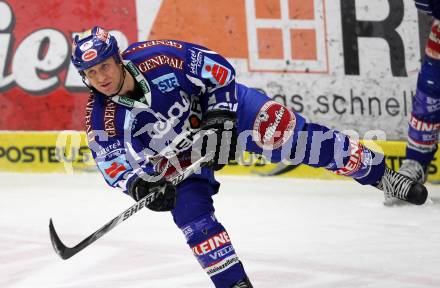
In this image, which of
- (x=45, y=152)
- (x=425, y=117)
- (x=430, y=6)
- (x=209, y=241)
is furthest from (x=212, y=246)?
(x=45, y=152)

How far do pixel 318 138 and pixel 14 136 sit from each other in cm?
359

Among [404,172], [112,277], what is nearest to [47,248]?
[112,277]

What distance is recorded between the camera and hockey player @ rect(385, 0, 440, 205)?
19.6 feet

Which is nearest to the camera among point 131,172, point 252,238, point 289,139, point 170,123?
point 131,172

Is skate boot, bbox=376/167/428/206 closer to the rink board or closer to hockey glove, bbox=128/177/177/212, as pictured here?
hockey glove, bbox=128/177/177/212

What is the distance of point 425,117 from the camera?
612cm

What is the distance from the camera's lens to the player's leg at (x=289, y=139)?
4.60 m

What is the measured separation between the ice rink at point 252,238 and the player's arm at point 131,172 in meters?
0.77

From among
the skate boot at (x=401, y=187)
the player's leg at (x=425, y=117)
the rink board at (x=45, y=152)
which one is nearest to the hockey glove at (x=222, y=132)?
the skate boot at (x=401, y=187)

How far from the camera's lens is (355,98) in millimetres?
6855

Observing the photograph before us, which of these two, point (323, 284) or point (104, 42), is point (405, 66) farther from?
point (104, 42)

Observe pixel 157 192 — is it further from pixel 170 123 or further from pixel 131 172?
pixel 170 123

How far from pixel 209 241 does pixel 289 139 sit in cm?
80

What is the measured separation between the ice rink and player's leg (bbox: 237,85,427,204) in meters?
0.50
